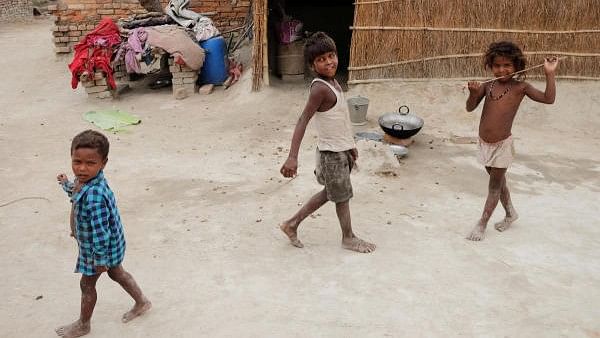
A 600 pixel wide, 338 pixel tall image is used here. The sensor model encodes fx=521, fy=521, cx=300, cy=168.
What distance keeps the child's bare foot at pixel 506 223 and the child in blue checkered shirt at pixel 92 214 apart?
2.58 meters

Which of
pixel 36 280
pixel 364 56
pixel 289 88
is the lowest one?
pixel 36 280

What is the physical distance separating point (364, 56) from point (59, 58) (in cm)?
583

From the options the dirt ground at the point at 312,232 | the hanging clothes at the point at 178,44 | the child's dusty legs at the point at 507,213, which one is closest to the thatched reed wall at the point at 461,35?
the dirt ground at the point at 312,232

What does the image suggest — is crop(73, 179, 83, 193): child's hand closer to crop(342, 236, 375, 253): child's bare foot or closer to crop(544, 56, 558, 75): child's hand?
crop(342, 236, 375, 253): child's bare foot

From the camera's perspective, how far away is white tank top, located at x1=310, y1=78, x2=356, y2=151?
308 cm

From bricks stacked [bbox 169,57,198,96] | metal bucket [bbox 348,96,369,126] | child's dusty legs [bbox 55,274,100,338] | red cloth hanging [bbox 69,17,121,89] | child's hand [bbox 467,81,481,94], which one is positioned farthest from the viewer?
bricks stacked [bbox 169,57,198,96]

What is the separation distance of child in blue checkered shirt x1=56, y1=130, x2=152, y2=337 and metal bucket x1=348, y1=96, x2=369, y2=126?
409 cm

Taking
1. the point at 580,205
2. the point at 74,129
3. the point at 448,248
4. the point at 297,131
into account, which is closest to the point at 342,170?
the point at 297,131

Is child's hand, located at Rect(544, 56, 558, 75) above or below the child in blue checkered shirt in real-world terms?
above

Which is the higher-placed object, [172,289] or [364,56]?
[364,56]

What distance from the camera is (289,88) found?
7.59 meters

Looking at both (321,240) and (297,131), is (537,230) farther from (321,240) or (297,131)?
(297,131)

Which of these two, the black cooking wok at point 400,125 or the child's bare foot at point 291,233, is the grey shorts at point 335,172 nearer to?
the child's bare foot at point 291,233

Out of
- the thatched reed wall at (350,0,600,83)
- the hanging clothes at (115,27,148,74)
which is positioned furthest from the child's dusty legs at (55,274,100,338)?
the hanging clothes at (115,27,148,74)
